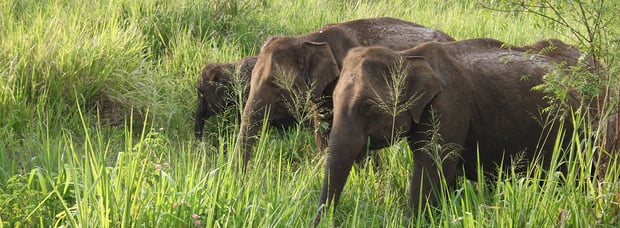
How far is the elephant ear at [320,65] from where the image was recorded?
21.0ft

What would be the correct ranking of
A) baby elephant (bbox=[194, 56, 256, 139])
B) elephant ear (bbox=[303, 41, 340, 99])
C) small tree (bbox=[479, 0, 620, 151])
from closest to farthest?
small tree (bbox=[479, 0, 620, 151]) < elephant ear (bbox=[303, 41, 340, 99]) < baby elephant (bbox=[194, 56, 256, 139])

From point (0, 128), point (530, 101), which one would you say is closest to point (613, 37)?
point (530, 101)

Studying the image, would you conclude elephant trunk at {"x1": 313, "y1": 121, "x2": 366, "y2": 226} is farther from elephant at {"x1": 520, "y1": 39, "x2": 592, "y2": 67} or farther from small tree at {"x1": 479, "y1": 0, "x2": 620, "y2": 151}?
Answer: elephant at {"x1": 520, "y1": 39, "x2": 592, "y2": 67}

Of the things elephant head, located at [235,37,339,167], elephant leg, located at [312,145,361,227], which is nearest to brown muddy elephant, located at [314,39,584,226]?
elephant leg, located at [312,145,361,227]

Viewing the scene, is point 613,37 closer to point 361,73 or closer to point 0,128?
point 361,73

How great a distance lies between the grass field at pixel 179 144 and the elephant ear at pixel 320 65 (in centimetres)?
52

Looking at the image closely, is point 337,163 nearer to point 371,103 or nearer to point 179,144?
point 371,103

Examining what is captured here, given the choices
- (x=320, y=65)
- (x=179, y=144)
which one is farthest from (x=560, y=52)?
(x=179, y=144)

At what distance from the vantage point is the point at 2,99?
22.2ft

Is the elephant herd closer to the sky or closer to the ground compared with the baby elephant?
closer to the sky

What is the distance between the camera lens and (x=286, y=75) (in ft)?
20.4

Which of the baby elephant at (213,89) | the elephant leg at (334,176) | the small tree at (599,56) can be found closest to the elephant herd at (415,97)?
the elephant leg at (334,176)

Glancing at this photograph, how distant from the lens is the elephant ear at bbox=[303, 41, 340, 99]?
6402 mm

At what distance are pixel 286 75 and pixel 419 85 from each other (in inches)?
47.9
